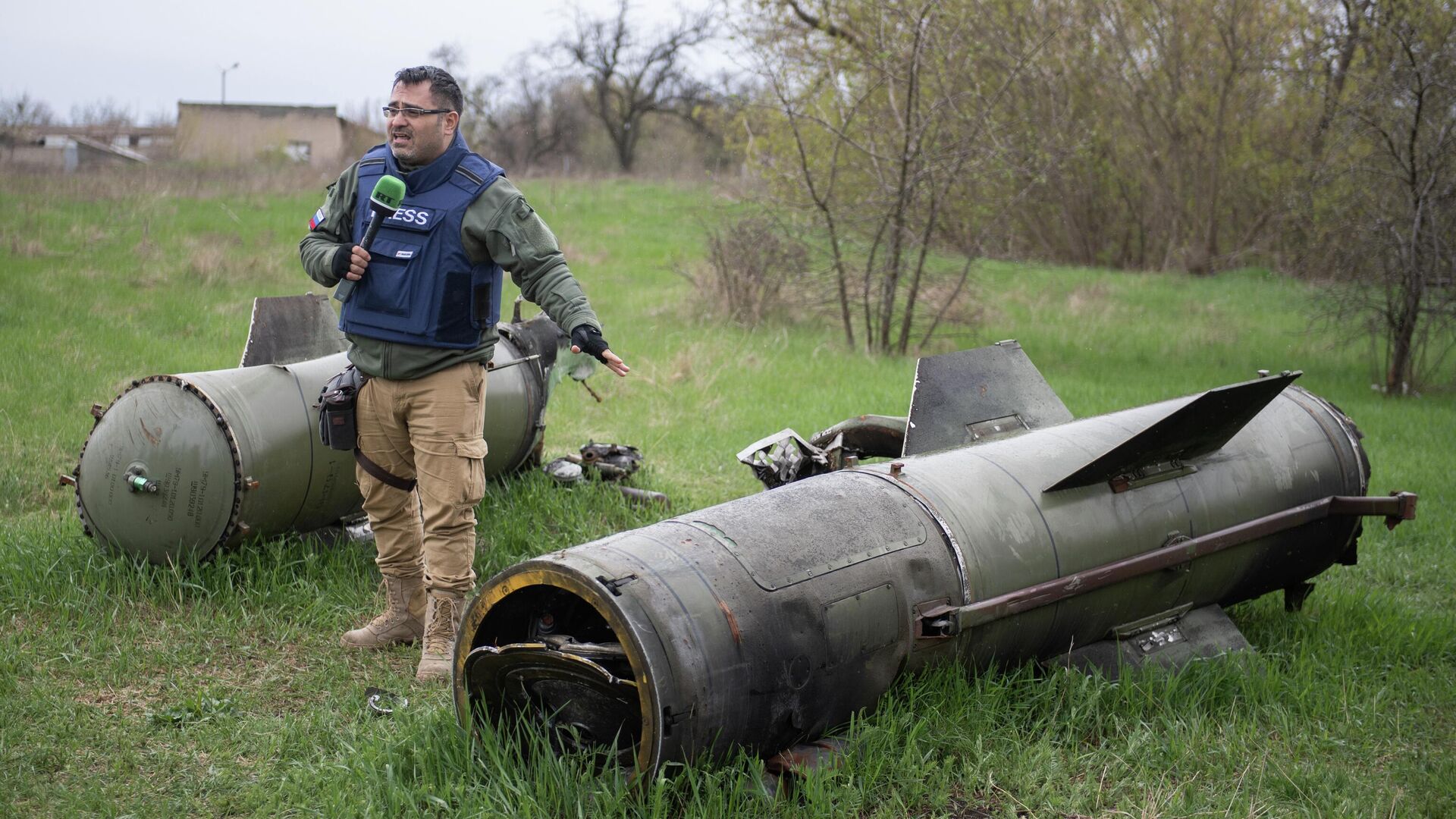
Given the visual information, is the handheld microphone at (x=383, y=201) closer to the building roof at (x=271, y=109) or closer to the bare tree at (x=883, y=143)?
the bare tree at (x=883, y=143)

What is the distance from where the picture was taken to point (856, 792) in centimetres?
347

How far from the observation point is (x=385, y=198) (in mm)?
4180

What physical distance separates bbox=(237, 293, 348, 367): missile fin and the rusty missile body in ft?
7.75

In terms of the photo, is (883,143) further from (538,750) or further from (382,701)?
(538,750)

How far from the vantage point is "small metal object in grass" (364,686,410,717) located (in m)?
4.13

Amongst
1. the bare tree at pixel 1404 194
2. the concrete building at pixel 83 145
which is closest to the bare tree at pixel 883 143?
the bare tree at pixel 1404 194

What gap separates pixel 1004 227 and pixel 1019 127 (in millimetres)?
4426

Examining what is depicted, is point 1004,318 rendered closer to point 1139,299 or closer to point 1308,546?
point 1139,299

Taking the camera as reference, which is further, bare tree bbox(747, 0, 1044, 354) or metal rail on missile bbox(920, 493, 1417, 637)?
bare tree bbox(747, 0, 1044, 354)

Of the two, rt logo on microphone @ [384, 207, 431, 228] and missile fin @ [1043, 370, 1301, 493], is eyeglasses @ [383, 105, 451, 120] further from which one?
missile fin @ [1043, 370, 1301, 493]

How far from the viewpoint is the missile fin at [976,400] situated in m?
4.92

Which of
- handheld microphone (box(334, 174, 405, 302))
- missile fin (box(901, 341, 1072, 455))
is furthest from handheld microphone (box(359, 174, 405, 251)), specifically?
missile fin (box(901, 341, 1072, 455))

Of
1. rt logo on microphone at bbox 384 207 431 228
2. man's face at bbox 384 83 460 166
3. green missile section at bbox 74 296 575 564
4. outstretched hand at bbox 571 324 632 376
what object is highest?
man's face at bbox 384 83 460 166

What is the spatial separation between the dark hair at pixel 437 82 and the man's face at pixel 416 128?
0.01 m
